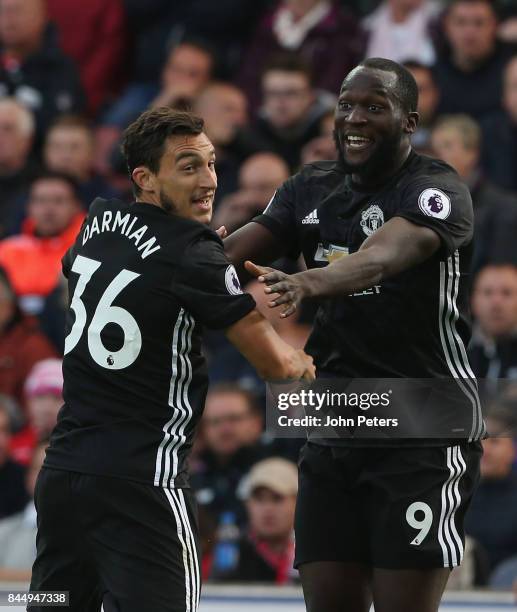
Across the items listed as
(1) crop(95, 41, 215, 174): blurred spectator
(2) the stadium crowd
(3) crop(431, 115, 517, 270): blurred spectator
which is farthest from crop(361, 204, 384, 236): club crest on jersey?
(1) crop(95, 41, 215, 174): blurred spectator

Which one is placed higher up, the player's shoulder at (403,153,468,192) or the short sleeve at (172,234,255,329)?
the player's shoulder at (403,153,468,192)

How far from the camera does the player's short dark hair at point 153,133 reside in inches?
163

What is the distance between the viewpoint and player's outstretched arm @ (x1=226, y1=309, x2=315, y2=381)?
4020mm

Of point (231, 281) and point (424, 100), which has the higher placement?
point (424, 100)

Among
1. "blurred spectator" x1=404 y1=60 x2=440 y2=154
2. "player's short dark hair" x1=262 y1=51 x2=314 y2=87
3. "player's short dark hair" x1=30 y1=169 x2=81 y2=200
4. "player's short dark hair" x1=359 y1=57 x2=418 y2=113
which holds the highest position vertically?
"player's short dark hair" x1=262 y1=51 x2=314 y2=87

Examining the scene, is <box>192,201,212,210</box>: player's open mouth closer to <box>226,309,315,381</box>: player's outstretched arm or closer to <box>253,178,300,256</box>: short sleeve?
<box>226,309,315,381</box>: player's outstretched arm

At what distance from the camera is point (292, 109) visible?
9164 mm

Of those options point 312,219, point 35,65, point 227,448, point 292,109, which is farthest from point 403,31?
point 312,219

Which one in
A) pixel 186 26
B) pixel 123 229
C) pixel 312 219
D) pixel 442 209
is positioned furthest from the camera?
pixel 186 26

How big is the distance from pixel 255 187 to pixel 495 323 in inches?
72.9

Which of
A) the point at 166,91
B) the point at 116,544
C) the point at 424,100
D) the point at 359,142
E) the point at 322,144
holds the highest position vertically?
the point at 166,91

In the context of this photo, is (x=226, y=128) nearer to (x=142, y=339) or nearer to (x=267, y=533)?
(x=267, y=533)

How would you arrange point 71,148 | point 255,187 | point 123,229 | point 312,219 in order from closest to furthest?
point 123,229
point 312,219
point 255,187
point 71,148

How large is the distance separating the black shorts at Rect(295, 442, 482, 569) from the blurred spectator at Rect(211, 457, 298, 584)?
8.64 feet
